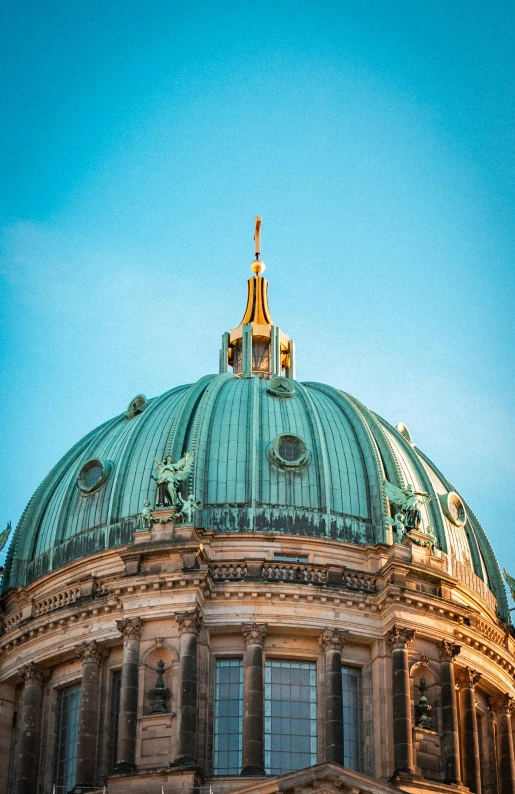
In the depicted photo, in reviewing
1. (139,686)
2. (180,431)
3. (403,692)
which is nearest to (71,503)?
(180,431)

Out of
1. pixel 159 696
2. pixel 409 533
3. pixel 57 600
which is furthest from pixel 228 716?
pixel 409 533

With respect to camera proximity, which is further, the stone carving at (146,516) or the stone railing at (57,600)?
the stone railing at (57,600)

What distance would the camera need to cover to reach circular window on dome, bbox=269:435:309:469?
6334 centimetres

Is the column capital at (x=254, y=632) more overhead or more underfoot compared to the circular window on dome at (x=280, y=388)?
more underfoot

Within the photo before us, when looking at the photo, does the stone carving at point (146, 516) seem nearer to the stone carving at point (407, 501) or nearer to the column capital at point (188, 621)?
the column capital at point (188, 621)

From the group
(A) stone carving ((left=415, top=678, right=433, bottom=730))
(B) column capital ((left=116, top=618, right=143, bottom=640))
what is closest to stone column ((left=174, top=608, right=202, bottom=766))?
(B) column capital ((left=116, top=618, right=143, bottom=640))

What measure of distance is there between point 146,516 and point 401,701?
11141mm

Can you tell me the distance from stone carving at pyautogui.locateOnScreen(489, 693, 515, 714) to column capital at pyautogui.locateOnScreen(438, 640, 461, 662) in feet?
17.0

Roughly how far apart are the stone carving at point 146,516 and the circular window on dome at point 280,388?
8026 mm

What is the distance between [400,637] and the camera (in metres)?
59.2

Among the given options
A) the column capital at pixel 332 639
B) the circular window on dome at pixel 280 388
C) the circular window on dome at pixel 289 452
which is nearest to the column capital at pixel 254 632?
the column capital at pixel 332 639

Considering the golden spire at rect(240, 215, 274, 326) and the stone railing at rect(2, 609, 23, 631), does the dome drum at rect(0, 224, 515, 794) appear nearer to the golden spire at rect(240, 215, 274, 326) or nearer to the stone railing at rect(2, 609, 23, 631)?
the stone railing at rect(2, 609, 23, 631)

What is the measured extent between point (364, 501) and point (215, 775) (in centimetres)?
1259

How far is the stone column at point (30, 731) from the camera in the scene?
59.8 m
